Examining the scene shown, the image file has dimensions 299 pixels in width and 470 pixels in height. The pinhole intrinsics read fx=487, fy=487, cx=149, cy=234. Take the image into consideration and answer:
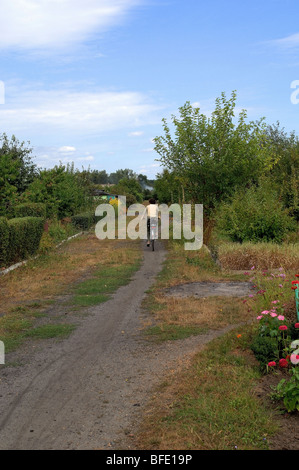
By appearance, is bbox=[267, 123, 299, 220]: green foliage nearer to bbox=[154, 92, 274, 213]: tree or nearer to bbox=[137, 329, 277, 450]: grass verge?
bbox=[154, 92, 274, 213]: tree

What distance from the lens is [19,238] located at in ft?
46.4

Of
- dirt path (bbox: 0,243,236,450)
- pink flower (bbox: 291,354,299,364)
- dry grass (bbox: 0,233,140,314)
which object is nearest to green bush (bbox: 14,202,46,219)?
dry grass (bbox: 0,233,140,314)

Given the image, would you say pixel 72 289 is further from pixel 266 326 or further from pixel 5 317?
pixel 266 326

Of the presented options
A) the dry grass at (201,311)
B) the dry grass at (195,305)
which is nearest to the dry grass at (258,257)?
the dry grass at (195,305)

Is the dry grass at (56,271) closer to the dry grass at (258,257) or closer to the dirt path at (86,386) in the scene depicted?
the dirt path at (86,386)

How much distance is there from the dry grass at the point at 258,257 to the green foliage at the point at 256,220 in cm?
175

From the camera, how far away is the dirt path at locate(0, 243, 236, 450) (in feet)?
13.3

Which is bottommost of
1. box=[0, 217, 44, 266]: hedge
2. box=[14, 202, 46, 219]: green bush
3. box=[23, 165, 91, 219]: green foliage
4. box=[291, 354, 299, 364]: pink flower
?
box=[291, 354, 299, 364]: pink flower

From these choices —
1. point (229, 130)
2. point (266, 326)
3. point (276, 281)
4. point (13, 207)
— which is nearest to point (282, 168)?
point (229, 130)

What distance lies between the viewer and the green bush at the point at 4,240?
41.1ft

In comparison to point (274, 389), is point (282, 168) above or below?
above

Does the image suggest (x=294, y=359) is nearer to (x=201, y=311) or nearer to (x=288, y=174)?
(x=201, y=311)

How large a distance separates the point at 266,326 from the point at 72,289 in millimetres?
6217

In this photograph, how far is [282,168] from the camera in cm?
2422
